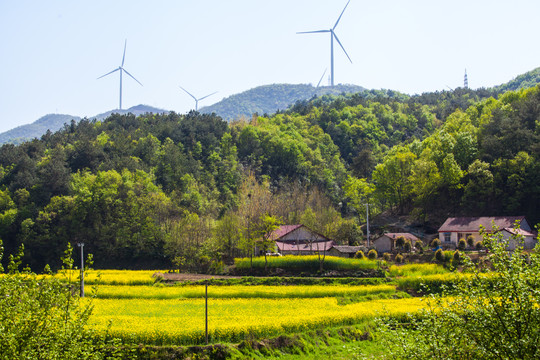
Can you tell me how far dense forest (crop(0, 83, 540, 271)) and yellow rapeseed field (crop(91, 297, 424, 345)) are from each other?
61.1ft

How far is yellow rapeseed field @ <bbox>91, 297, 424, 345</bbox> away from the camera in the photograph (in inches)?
1183

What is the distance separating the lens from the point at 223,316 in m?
35.0

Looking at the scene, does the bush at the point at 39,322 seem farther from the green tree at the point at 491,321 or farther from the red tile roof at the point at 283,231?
the red tile roof at the point at 283,231

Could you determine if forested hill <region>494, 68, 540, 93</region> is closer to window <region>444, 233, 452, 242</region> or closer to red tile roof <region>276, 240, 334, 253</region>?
window <region>444, 233, 452, 242</region>

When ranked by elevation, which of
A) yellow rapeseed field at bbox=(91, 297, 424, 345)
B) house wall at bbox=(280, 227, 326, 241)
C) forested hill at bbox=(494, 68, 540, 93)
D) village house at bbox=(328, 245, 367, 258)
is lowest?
yellow rapeseed field at bbox=(91, 297, 424, 345)

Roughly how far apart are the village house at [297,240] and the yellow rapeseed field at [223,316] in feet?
80.3

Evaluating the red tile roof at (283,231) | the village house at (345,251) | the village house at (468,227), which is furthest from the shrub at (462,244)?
the red tile roof at (283,231)

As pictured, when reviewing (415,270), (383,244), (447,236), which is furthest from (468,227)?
(415,270)

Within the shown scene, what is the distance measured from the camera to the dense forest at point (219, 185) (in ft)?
247

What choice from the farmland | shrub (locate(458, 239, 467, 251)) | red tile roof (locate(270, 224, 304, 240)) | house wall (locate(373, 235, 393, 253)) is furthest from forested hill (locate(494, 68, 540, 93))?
the farmland

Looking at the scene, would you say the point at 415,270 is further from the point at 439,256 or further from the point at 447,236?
the point at 447,236

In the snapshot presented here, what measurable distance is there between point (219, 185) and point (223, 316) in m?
74.9

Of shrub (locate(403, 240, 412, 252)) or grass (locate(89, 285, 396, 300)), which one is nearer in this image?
grass (locate(89, 285, 396, 300))

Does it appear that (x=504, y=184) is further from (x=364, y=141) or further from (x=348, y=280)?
(x=364, y=141)
